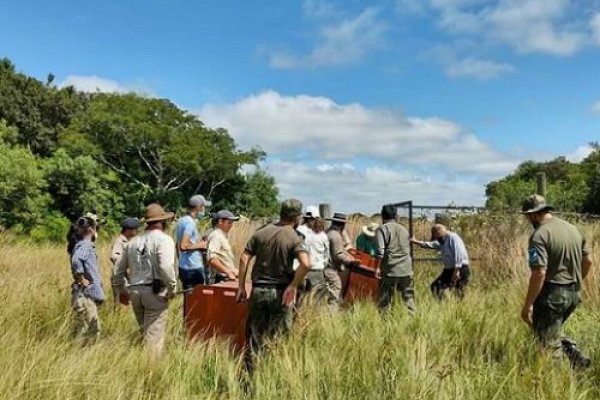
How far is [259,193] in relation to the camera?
4050cm

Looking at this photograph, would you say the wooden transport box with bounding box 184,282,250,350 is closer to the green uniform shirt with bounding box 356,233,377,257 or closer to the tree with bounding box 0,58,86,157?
the green uniform shirt with bounding box 356,233,377,257

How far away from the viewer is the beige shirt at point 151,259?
597cm

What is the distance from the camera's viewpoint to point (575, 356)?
18.0ft

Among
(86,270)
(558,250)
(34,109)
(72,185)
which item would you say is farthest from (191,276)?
(34,109)

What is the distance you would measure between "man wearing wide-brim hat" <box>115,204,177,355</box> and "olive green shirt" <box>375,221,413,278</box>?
293 cm

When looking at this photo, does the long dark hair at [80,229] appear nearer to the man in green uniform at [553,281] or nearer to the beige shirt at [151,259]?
the beige shirt at [151,259]

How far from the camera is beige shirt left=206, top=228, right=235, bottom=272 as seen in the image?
24.4 ft

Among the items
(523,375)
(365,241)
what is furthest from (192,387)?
(365,241)

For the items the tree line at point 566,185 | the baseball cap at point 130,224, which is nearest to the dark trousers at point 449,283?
the baseball cap at point 130,224

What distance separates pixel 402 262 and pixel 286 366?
3.53 metres

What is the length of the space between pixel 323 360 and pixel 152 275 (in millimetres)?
2025

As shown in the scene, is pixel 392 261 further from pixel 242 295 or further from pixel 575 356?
pixel 575 356

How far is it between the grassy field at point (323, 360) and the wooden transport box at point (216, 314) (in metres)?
0.20

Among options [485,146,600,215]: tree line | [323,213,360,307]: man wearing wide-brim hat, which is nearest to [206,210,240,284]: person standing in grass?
[323,213,360,307]: man wearing wide-brim hat
